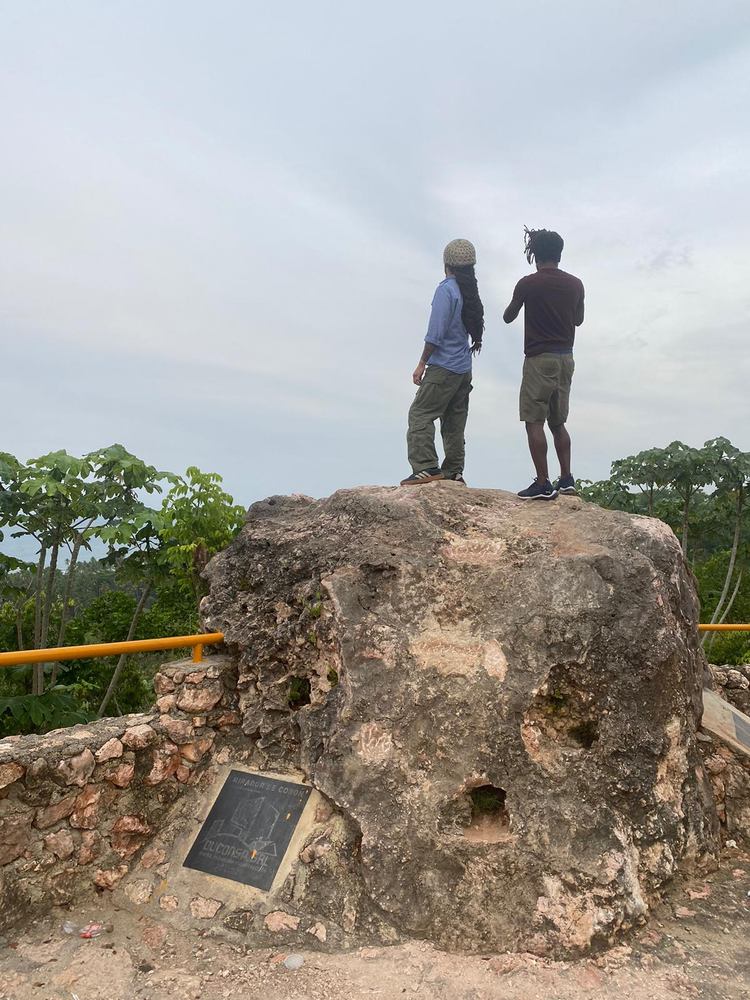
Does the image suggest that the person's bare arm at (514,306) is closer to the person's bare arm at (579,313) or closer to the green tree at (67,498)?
the person's bare arm at (579,313)

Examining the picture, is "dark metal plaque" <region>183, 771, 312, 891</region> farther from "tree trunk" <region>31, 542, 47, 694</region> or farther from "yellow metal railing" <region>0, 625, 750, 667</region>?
"tree trunk" <region>31, 542, 47, 694</region>

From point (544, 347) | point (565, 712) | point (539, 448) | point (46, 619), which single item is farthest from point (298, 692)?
point (544, 347)

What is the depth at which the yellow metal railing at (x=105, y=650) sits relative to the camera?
298 centimetres

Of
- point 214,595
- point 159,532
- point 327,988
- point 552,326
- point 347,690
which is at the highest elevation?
point 552,326

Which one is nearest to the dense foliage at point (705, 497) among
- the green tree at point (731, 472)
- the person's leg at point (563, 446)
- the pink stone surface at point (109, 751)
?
the green tree at point (731, 472)

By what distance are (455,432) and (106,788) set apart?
3869 mm

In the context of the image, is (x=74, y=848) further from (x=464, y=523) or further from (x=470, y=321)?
(x=470, y=321)

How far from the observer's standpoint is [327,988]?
2.96 meters

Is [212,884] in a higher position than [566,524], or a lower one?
lower

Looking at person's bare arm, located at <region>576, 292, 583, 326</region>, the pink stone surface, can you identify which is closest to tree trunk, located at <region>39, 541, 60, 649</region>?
the pink stone surface

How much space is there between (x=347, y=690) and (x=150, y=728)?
1203 millimetres

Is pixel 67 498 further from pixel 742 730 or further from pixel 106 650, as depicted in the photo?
pixel 742 730

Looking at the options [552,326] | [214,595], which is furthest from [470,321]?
[214,595]

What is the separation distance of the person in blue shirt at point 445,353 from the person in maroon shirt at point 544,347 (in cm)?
48
